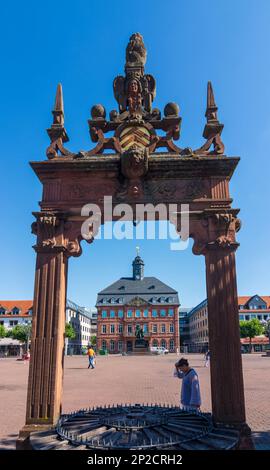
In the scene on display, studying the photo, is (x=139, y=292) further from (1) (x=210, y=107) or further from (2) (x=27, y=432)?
(2) (x=27, y=432)

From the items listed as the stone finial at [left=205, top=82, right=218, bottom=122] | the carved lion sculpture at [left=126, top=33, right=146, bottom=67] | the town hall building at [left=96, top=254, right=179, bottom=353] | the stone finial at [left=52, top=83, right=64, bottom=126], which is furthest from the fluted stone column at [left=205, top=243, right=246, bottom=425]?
the town hall building at [left=96, top=254, right=179, bottom=353]

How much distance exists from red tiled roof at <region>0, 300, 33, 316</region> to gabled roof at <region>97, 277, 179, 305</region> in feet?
51.6

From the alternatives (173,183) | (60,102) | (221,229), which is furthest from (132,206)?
(60,102)

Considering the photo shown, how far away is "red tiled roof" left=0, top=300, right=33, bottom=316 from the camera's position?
7678cm

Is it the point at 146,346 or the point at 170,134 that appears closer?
the point at 170,134

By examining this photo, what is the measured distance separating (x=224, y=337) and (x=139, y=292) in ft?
262

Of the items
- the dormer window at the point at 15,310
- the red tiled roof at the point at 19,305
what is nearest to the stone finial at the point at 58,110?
the red tiled roof at the point at 19,305

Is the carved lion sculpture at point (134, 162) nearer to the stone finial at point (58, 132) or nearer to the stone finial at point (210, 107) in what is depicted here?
the stone finial at point (58, 132)

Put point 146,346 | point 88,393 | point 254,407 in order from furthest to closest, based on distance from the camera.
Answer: point 146,346
point 88,393
point 254,407

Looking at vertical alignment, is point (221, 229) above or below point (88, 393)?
above

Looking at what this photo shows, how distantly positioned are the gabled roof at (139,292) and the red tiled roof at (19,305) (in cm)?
1571

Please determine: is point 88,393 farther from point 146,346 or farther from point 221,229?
point 146,346

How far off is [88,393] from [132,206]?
931 cm

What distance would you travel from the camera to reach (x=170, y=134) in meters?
6.37
